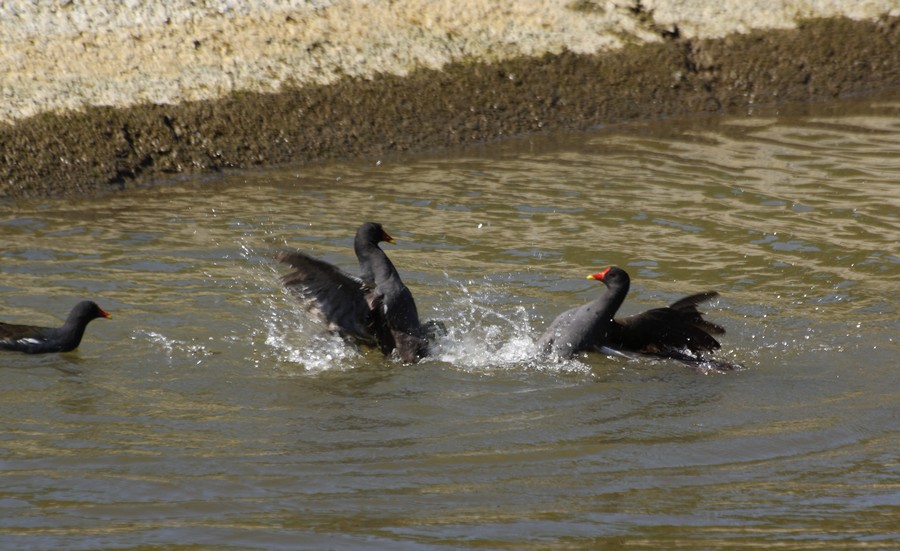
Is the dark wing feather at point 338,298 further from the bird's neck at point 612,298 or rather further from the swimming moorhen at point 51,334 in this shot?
the bird's neck at point 612,298

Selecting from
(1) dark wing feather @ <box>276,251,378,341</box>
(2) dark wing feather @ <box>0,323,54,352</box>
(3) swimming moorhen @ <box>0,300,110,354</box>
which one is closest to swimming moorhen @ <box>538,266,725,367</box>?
(1) dark wing feather @ <box>276,251,378,341</box>

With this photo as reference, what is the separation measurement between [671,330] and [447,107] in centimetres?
488

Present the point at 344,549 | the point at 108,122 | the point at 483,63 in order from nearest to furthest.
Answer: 1. the point at 344,549
2. the point at 108,122
3. the point at 483,63

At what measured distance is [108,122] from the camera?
35.0ft

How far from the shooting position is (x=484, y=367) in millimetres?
7367

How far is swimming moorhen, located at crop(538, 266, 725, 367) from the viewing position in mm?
7461

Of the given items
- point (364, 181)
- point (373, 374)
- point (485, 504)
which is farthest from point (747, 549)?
point (364, 181)

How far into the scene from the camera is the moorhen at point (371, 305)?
24.5 feet

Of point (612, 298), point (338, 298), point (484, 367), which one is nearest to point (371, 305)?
point (338, 298)

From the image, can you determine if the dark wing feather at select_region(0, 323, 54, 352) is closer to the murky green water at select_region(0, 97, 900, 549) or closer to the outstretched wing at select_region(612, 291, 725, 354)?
the murky green water at select_region(0, 97, 900, 549)

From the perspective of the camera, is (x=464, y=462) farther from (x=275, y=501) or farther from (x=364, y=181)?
(x=364, y=181)

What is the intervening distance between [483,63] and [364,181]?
2174 mm

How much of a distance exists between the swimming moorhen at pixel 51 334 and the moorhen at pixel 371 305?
1.22m

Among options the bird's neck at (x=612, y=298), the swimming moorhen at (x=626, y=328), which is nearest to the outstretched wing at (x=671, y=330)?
the swimming moorhen at (x=626, y=328)
